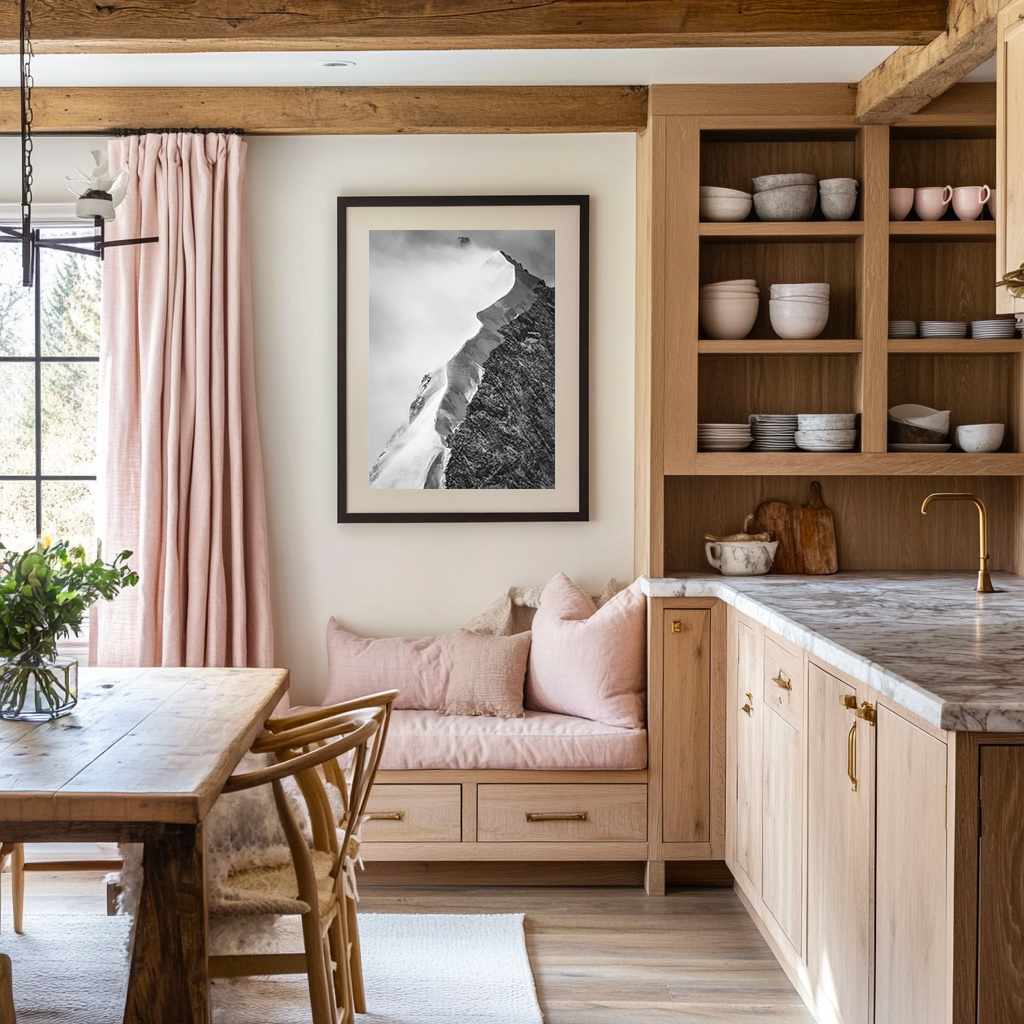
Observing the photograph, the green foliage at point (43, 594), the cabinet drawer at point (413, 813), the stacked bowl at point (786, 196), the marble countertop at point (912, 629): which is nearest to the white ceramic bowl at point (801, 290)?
the stacked bowl at point (786, 196)

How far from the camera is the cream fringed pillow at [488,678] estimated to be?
11.6ft

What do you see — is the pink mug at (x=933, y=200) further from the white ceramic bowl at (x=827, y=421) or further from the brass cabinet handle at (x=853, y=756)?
the brass cabinet handle at (x=853, y=756)

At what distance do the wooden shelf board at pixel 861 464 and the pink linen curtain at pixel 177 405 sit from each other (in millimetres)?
1672

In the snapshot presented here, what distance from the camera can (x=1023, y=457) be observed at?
3.47 m

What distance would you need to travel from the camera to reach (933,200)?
3492 mm

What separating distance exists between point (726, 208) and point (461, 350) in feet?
3.43

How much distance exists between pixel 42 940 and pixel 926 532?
3157mm

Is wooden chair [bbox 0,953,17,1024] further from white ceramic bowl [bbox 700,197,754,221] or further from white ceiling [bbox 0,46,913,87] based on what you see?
white ceramic bowl [bbox 700,197,754,221]

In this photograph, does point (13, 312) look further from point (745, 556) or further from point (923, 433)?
point (923, 433)

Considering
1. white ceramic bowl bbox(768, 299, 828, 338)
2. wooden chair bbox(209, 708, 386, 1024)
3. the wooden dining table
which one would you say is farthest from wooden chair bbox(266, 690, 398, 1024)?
white ceramic bowl bbox(768, 299, 828, 338)

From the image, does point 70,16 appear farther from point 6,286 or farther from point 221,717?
point 221,717

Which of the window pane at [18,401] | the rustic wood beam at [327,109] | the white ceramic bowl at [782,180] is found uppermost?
the rustic wood beam at [327,109]

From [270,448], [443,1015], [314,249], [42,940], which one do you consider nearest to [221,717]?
[443,1015]

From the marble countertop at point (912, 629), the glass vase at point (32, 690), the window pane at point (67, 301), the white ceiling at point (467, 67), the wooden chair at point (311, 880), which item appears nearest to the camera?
the marble countertop at point (912, 629)
